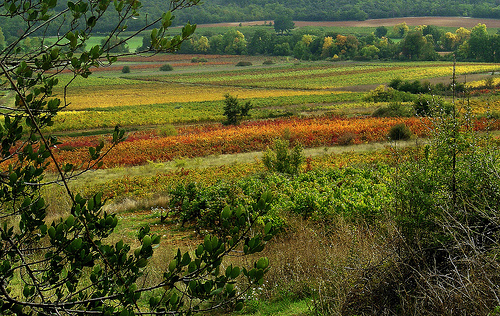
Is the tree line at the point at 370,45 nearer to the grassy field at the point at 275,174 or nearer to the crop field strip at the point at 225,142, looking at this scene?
the grassy field at the point at 275,174

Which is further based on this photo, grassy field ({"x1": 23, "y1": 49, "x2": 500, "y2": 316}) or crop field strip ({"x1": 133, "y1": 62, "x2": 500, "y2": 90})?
crop field strip ({"x1": 133, "y1": 62, "x2": 500, "y2": 90})

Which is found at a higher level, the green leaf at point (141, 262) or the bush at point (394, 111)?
the green leaf at point (141, 262)

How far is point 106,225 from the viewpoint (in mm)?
2832

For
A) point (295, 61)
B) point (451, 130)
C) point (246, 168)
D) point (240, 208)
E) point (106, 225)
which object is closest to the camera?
point (240, 208)

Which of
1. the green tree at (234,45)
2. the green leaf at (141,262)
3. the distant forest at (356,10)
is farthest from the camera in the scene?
the distant forest at (356,10)

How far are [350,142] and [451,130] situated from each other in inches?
857

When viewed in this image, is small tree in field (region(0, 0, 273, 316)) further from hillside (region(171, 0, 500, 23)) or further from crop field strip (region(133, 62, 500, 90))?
hillside (region(171, 0, 500, 23))

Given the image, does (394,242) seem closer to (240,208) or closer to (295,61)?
(240,208)

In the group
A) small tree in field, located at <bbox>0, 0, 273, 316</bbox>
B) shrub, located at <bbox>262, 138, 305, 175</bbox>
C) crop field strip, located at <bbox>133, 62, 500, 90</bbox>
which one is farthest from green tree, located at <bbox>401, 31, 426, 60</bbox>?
small tree in field, located at <bbox>0, 0, 273, 316</bbox>

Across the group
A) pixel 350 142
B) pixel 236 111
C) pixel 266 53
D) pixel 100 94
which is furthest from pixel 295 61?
pixel 350 142

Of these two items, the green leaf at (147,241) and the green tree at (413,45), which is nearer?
the green leaf at (147,241)

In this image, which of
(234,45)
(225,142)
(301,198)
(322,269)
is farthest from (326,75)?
(322,269)

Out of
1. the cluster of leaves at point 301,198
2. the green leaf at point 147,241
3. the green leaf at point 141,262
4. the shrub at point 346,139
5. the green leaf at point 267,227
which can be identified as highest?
the green leaf at point 267,227

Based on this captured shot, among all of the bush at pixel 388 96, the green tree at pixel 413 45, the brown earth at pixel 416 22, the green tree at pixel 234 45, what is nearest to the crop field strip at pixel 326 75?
the green tree at pixel 413 45
